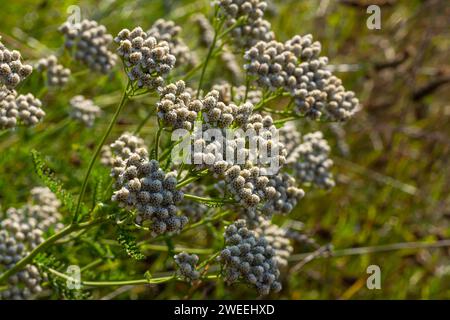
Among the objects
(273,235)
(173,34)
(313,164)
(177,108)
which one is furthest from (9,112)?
(313,164)

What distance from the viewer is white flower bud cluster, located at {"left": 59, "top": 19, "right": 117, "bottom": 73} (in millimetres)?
4152

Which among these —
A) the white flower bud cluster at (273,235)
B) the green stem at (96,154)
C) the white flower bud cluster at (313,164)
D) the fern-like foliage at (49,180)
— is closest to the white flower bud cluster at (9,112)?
the fern-like foliage at (49,180)

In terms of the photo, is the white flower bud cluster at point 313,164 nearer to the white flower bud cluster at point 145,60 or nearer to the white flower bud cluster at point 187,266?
the white flower bud cluster at point 187,266

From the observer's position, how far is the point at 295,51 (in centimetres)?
347

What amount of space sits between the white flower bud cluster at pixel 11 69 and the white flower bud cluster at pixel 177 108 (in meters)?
0.63

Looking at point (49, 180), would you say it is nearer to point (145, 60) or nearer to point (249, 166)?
point (145, 60)

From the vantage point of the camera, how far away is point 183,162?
2.75 metres

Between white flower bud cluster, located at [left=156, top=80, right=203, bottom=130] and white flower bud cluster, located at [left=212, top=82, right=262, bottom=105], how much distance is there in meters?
0.84

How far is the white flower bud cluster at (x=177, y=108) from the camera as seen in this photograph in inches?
106

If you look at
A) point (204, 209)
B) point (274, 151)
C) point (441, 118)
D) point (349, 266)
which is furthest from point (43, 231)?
point (441, 118)

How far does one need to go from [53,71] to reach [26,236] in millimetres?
1162

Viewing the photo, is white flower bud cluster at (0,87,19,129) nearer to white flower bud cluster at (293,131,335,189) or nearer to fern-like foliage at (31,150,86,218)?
fern-like foliage at (31,150,86,218)

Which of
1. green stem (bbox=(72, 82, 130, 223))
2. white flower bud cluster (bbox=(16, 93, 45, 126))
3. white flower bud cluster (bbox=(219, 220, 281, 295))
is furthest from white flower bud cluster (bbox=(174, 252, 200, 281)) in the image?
white flower bud cluster (bbox=(16, 93, 45, 126))

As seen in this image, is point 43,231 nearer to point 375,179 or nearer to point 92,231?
point 92,231
